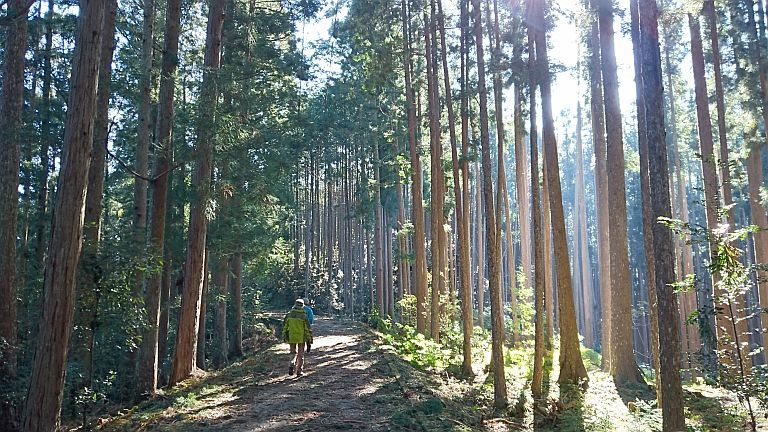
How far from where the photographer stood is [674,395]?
722 centimetres

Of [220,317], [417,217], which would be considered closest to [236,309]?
[220,317]

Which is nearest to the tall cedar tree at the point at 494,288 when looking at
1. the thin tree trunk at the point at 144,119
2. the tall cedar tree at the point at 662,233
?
the tall cedar tree at the point at 662,233

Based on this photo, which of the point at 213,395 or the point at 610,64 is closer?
the point at 213,395

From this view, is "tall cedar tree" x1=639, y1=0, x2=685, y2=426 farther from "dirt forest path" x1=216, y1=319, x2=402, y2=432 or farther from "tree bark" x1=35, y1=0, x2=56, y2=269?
"tree bark" x1=35, y1=0, x2=56, y2=269

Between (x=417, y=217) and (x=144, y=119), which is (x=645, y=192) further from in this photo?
(x=144, y=119)

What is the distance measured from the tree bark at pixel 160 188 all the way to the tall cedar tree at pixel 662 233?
944cm

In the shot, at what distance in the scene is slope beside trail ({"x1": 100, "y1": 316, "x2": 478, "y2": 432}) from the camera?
8.66 m

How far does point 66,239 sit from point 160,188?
15.9 feet

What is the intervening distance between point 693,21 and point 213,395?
17.5 m

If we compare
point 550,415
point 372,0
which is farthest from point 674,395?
point 372,0

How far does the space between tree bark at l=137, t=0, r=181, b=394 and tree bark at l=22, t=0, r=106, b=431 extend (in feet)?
13.8

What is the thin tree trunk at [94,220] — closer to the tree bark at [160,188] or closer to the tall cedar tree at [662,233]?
the tree bark at [160,188]

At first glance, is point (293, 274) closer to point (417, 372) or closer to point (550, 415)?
point (417, 372)

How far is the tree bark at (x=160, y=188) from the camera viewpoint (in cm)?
1240
